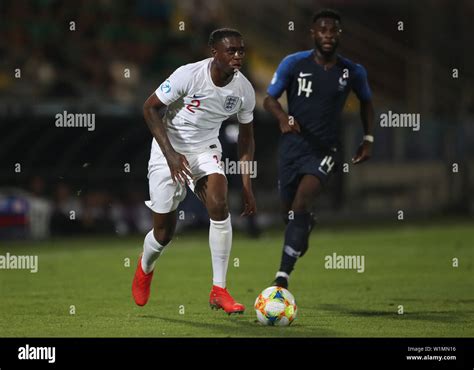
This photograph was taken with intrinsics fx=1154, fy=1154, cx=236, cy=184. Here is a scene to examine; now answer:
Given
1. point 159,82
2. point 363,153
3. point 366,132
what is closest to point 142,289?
point 363,153

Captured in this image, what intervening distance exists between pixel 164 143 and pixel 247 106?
88 centimetres

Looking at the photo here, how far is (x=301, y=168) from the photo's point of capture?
35.6ft

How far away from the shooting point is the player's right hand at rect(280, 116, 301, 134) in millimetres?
10570

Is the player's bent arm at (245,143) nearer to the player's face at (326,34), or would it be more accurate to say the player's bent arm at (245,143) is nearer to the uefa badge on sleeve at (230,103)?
the uefa badge on sleeve at (230,103)

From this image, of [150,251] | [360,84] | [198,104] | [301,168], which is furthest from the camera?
[360,84]

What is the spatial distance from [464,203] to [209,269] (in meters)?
12.6

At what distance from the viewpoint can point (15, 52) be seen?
890 inches

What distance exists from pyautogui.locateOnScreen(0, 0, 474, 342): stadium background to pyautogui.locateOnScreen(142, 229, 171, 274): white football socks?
16.3 inches

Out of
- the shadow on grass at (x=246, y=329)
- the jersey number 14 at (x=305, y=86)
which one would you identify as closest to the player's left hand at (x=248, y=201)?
the shadow on grass at (x=246, y=329)

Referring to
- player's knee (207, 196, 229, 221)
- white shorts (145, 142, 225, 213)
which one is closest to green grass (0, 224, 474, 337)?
player's knee (207, 196, 229, 221)

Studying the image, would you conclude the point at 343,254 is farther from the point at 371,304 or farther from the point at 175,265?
the point at 371,304

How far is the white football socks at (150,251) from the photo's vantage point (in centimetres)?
1012

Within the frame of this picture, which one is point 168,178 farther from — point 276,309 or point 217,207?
point 276,309
